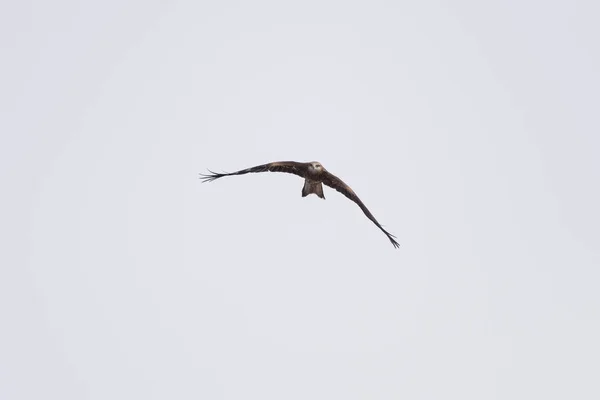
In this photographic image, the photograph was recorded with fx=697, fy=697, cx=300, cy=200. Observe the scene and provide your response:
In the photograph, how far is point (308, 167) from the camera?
2427 cm

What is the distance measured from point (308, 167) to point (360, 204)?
87.7 inches

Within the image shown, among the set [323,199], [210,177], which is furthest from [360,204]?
[210,177]

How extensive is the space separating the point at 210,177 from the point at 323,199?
4.65 m

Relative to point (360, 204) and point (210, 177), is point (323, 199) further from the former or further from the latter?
point (210, 177)

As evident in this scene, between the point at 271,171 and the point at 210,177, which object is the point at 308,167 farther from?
the point at 210,177

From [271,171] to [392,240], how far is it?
4.88 metres

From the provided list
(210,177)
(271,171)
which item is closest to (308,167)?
(271,171)

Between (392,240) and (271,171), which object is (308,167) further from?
(392,240)

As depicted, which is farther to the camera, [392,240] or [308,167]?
[308,167]

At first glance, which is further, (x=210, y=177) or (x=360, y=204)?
(x=360, y=204)

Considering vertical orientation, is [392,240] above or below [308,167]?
below

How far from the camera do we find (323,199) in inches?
991

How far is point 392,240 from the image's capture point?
2261 cm

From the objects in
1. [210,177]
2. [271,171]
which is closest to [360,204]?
[271,171]
